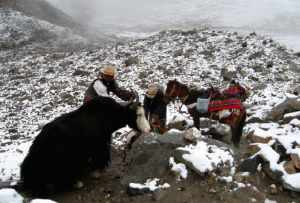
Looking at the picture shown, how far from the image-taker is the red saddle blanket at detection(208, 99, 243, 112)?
7.78 meters

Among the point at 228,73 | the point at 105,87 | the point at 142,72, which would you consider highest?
the point at 105,87

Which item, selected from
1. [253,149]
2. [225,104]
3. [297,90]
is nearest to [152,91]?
[225,104]

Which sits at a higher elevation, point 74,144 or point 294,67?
point 74,144

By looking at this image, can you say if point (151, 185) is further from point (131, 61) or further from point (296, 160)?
point (131, 61)

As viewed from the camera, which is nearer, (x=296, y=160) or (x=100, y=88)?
(x=296, y=160)

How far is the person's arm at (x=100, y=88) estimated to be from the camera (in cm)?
725

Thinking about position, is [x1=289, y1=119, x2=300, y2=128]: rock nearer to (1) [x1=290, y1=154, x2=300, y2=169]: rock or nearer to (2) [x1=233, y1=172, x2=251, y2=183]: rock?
(1) [x1=290, y1=154, x2=300, y2=169]: rock

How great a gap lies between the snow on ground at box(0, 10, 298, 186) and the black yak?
248 cm

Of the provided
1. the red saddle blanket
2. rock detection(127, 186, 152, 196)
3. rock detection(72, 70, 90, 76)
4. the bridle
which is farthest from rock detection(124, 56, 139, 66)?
rock detection(127, 186, 152, 196)

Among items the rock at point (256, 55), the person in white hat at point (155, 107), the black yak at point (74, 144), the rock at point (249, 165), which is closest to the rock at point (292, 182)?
the rock at point (249, 165)

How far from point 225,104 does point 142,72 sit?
8014 millimetres

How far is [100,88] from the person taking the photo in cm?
728

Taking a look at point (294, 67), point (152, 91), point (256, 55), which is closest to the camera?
point (152, 91)

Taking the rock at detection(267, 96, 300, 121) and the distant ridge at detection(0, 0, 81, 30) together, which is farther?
the distant ridge at detection(0, 0, 81, 30)
